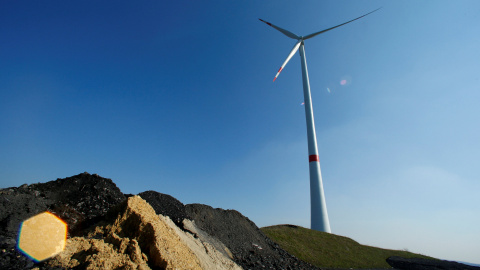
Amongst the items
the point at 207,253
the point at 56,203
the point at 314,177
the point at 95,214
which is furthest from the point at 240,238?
the point at 314,177

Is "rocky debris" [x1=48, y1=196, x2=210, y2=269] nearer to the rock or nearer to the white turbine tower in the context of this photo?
the rock

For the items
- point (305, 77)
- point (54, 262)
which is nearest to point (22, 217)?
point (54, 262)

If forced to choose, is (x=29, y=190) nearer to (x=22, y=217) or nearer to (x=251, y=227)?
(x=22, y=217)

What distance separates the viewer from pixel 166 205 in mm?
17609

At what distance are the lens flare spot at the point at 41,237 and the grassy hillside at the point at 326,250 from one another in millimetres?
21925

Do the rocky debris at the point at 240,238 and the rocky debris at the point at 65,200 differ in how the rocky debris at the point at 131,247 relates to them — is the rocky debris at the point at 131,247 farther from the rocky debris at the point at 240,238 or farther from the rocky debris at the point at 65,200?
the rocky debris at the point at 240,238

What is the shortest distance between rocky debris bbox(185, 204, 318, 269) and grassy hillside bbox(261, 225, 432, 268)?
5686 mm

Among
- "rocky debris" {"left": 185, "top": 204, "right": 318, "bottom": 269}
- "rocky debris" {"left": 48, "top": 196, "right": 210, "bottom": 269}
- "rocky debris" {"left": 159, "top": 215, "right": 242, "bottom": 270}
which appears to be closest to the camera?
"rocky debris" {"left": 48, "top": 196, "right": 210, "bottom": 269}

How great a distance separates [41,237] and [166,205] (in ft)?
29.5

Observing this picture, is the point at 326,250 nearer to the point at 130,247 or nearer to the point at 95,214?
the point at 95,214

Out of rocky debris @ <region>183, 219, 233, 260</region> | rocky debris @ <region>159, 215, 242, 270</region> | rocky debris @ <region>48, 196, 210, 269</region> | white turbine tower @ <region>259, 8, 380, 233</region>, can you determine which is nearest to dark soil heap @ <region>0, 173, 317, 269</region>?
rocky debris @ <region>183, 219, 233, 260</region>

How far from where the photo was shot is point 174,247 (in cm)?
1052

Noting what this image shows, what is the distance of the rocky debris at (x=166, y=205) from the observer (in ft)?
54.1

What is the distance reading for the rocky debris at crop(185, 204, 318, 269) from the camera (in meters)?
17.7
